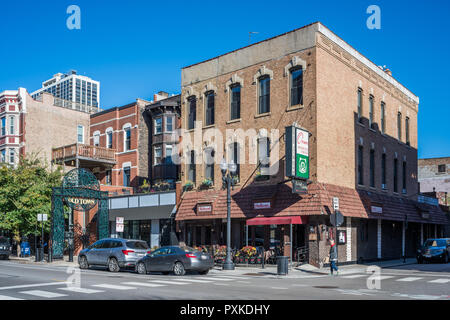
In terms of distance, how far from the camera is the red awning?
2423 centimetres

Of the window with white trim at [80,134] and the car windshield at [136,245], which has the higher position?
the window with white trim at [80,134]

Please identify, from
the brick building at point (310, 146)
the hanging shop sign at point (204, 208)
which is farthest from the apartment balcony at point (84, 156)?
the hanging shop sign at point (204, 208)

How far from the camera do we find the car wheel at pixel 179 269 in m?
21.0

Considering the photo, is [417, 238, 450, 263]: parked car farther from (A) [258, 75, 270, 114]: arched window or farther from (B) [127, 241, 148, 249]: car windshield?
(B) [127, 241, 148, 249]: car windshield

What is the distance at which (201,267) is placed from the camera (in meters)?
21.2

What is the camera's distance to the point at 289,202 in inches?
991

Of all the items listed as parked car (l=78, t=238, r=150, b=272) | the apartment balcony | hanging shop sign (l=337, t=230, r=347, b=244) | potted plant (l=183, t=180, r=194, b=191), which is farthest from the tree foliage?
hanging shop sign (l=337, t=230, r=347, b=244)

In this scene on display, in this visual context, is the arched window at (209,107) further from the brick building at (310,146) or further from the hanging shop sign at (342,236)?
the hanging shop sign at (342,236)

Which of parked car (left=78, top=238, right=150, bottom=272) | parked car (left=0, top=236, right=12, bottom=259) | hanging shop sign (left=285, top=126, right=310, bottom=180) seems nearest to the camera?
parked car (left=78, top=238, right=150, bottom=272)

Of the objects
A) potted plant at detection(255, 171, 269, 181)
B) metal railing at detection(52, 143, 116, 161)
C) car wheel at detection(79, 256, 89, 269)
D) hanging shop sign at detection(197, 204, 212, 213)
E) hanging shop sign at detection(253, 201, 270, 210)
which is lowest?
car wheel at detection(79, 256, 89, 269)

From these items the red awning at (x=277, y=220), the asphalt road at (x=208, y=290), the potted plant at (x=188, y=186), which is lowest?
the asphalt road at (x=208, y=290)

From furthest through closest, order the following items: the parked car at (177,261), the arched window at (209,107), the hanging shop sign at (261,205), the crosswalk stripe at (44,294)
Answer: the arched window at (209,107) < the hanging shop sign at (261,205) < the parked car at (177,261) < the crosswalk stripe at (44,294)

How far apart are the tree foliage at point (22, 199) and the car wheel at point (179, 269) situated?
60.9ft
